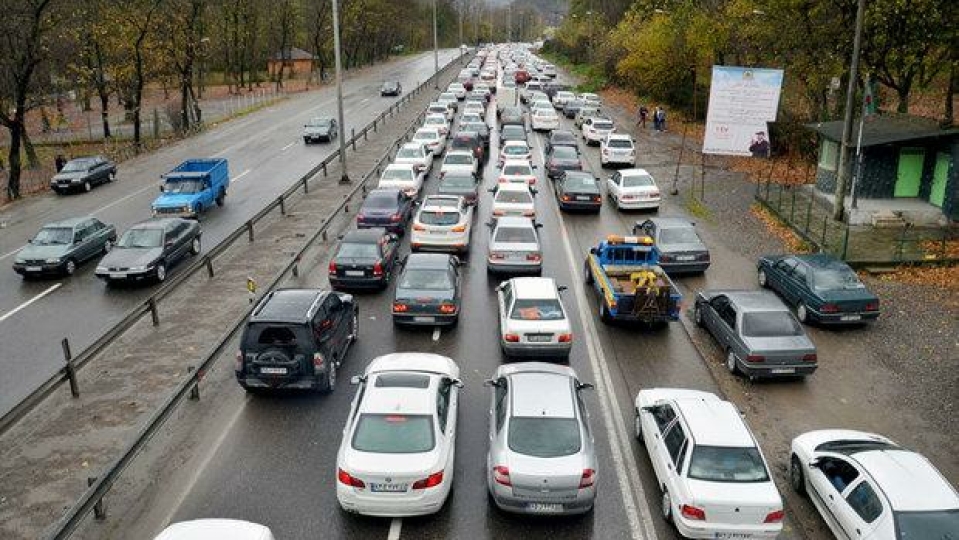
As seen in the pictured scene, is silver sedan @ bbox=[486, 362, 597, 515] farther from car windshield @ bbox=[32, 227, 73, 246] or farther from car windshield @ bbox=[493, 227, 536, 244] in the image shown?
car windshield @ bbox=[32, 227, 73, 246]

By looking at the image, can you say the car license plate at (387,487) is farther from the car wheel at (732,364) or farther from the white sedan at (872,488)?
the car wheel at (732,364)

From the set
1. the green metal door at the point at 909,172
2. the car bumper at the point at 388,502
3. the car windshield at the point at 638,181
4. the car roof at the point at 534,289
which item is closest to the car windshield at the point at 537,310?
the car roof at the point at 534,289

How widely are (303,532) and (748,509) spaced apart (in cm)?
586

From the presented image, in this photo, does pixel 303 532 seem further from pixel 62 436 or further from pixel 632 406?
pixel 632 406

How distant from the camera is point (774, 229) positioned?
26.4 meters

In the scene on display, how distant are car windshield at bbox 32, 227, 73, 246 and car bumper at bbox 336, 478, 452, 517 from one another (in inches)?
660

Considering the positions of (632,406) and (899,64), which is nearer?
(632,406)

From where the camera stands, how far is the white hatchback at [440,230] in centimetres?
2189

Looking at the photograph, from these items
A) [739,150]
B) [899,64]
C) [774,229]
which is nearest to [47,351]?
[774,229]

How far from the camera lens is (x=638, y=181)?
29.1 meters

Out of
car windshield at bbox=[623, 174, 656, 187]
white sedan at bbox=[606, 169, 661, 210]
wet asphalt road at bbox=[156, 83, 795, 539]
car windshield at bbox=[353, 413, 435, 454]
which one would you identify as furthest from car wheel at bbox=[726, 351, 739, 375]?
car windshield at bbox=[623, 174, 656, 187]

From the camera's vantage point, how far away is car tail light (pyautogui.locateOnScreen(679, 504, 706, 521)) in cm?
987

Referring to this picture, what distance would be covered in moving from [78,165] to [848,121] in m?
32.3

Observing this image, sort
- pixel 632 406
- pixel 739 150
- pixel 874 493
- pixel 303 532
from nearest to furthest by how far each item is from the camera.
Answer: pixel 874 493
pixel 303 532
pixel 632 406
pixel 739 150
